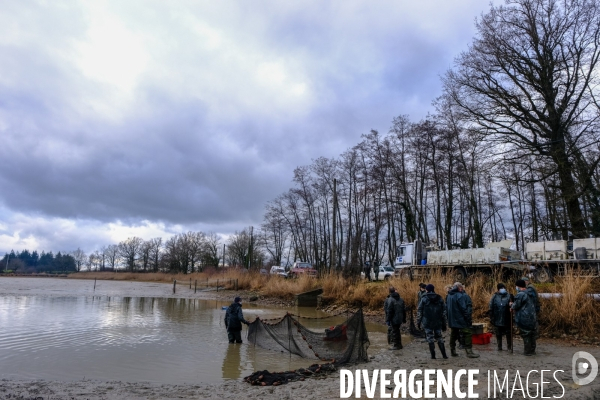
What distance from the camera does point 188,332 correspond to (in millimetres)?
16609

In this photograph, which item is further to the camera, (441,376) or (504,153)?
(504,153)

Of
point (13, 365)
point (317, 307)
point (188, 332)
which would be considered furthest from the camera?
point (317, 307)

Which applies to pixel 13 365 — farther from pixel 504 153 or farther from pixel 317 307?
pixel 504 153

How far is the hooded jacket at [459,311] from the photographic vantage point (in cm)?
1037

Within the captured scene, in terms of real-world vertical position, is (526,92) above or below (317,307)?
above

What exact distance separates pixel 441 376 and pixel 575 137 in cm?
1916

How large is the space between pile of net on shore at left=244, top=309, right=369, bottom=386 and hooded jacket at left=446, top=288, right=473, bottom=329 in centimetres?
222

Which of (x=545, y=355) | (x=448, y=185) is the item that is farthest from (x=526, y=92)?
(x=545, y=355)

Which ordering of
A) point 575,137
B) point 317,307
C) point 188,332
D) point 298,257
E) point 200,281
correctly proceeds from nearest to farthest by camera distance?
1. point 188,332
2. point 575,137
3. point 317,307
4. point 200,281
5. point 298,257

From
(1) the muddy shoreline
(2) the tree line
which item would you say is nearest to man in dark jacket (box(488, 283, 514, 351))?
(1) the muddy shoreline

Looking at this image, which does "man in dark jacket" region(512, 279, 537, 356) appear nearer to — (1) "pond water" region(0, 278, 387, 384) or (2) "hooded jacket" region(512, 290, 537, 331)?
(2) "hooded jacket" region(512, 290, 537, 331)

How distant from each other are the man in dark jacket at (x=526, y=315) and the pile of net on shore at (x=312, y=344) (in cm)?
383

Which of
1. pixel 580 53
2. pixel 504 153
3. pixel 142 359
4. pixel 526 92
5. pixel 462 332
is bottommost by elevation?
pixel 142 359

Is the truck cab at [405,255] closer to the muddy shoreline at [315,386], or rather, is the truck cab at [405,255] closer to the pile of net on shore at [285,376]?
the muddy shoreline at [315,386]
